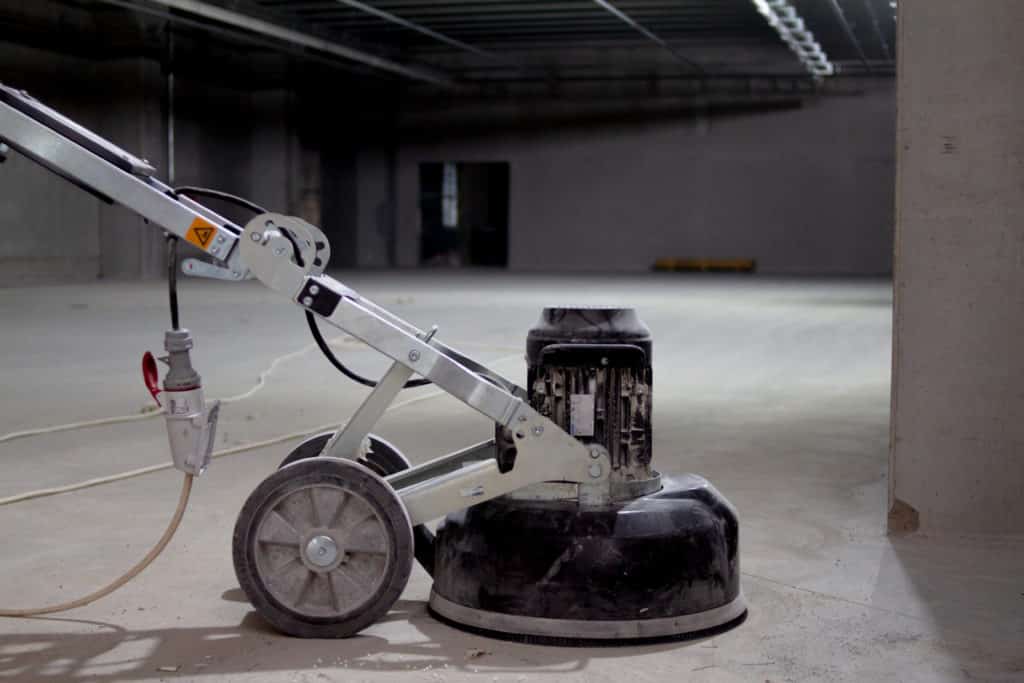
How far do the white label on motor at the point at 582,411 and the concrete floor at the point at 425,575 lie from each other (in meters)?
0.51

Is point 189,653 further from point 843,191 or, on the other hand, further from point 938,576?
point 843,191

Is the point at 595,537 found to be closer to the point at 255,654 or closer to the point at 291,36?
the point at 255,654

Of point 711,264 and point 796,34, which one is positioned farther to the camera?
point 711,264

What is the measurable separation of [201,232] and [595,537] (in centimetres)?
111

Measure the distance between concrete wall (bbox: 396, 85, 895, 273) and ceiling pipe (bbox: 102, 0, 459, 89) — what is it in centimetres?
280

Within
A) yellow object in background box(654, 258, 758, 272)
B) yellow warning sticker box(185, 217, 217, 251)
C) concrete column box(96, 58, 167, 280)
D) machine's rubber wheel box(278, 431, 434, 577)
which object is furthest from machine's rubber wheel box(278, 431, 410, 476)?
yellow object in background box(654, 258, 758, 272)

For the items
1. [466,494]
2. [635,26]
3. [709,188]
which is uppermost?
[635,26]

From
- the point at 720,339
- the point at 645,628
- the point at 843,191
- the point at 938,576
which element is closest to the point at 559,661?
the point at 645,628

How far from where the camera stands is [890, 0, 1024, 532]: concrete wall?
3.68 metres

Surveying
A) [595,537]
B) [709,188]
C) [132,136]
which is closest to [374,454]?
[595,537]

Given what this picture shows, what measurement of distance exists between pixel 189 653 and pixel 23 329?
845cm

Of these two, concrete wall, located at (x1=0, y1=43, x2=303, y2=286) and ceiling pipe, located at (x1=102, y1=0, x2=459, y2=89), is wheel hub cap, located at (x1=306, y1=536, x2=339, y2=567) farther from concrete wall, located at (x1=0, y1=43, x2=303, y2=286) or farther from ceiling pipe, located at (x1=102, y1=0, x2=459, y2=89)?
concrete wall, located at (x1=0, y1=43, x2=303, y2=286)

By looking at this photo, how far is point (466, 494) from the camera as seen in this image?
282 centimetres

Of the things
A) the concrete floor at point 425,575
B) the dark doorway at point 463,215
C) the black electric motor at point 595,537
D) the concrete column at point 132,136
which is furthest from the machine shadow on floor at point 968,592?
the dark doorway at point 463,215
